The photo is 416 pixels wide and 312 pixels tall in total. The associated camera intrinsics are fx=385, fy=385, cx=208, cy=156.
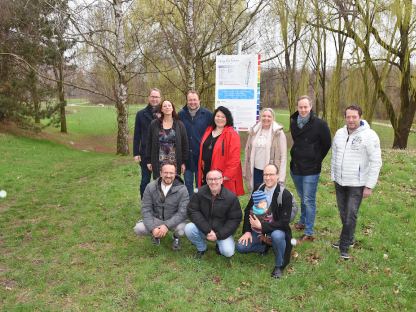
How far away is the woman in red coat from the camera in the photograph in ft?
17.5

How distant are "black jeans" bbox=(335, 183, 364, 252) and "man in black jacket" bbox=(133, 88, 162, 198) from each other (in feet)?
9.90

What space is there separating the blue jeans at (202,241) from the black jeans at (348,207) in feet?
4.78

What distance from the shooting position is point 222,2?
603 inches

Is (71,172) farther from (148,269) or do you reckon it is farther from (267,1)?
(267,1)

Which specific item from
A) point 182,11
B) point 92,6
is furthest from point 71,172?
point 182,11

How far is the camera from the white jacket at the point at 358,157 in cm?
455

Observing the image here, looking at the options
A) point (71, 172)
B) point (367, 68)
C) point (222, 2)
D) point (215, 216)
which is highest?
point (222, 2)

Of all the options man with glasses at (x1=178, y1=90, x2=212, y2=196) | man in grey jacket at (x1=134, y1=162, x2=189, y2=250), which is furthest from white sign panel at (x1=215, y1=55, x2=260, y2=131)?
man in grey jacket at (x1=134, y1=162, x2=189, y2=250)

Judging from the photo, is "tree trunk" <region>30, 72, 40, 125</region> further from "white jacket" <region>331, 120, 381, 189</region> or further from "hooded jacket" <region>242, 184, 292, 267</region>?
"white jacket" <region>331, 120, 381, 189</region>

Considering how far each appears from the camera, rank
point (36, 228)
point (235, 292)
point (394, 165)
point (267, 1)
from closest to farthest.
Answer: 1. point (235, 292)
2. point (36, 228)
3. point (394, 165)
4. point (267, 1)

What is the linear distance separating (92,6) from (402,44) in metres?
11.2

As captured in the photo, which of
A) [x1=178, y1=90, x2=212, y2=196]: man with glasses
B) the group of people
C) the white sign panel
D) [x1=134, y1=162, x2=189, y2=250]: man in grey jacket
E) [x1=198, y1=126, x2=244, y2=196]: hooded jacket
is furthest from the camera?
the white sign panel

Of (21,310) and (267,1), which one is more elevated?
(267,1)

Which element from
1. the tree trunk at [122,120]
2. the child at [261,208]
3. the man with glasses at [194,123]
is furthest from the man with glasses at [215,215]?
the tree trunk at [122,120]
